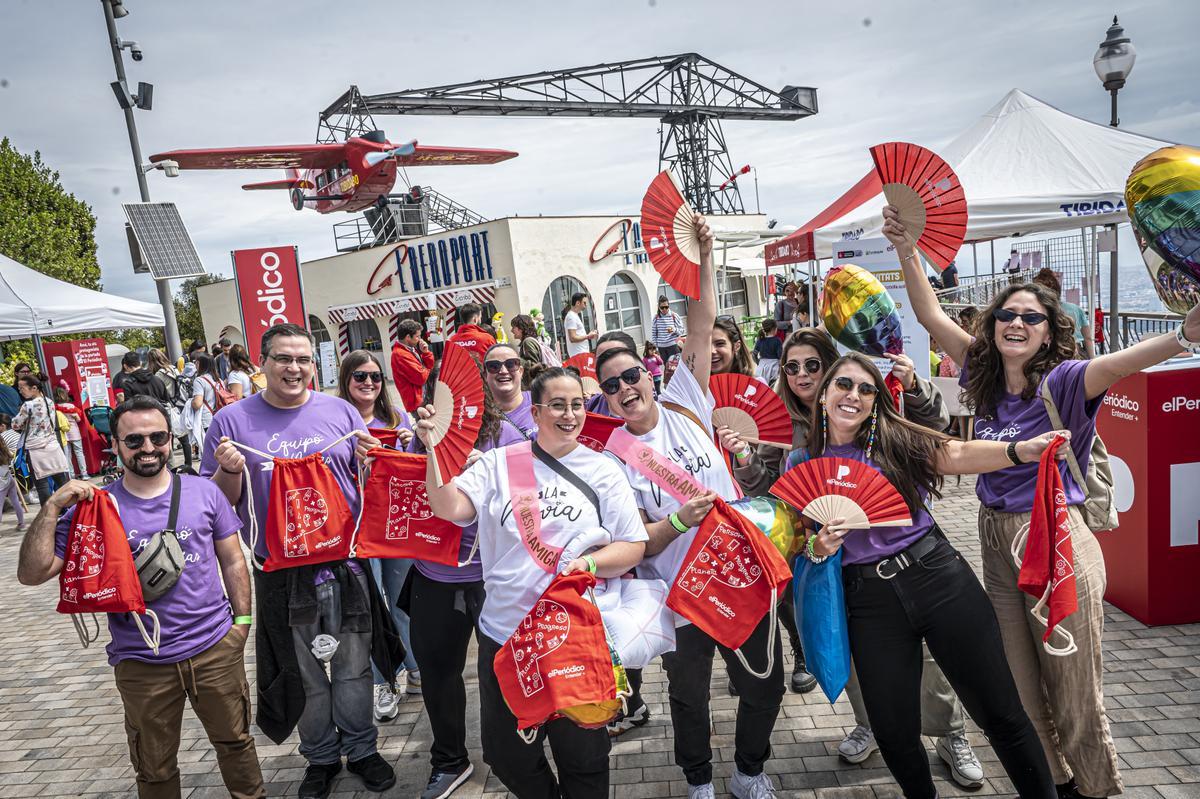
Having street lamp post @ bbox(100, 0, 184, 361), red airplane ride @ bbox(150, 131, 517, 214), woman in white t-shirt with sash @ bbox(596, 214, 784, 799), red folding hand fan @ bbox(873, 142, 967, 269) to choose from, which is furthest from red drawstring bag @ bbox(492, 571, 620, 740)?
red airplane ride @ bbox(150, 131, 517, 214)

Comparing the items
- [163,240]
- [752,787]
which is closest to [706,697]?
[752,787]

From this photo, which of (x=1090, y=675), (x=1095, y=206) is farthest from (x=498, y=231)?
(x=1090, y=675)

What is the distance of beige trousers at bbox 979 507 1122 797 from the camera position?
106 inches

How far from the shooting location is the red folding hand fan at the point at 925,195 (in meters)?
3.31

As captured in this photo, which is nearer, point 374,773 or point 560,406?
point 560,406

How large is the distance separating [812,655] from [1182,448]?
292cm

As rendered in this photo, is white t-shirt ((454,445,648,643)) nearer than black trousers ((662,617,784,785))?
Yes

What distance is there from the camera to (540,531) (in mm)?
2623

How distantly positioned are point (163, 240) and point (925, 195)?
8725mm

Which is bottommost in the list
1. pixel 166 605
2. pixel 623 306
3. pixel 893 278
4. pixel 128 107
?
pixel 166 605

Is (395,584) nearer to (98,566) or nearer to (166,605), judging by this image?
(166,605)

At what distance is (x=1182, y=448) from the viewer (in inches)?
160

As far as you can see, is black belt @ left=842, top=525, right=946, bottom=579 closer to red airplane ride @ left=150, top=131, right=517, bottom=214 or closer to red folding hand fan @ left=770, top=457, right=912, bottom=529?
red folding hand fan @ left=770, top=457, right=912, bottom=529

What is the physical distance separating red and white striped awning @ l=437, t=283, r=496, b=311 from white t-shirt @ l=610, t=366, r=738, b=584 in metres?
20.3
